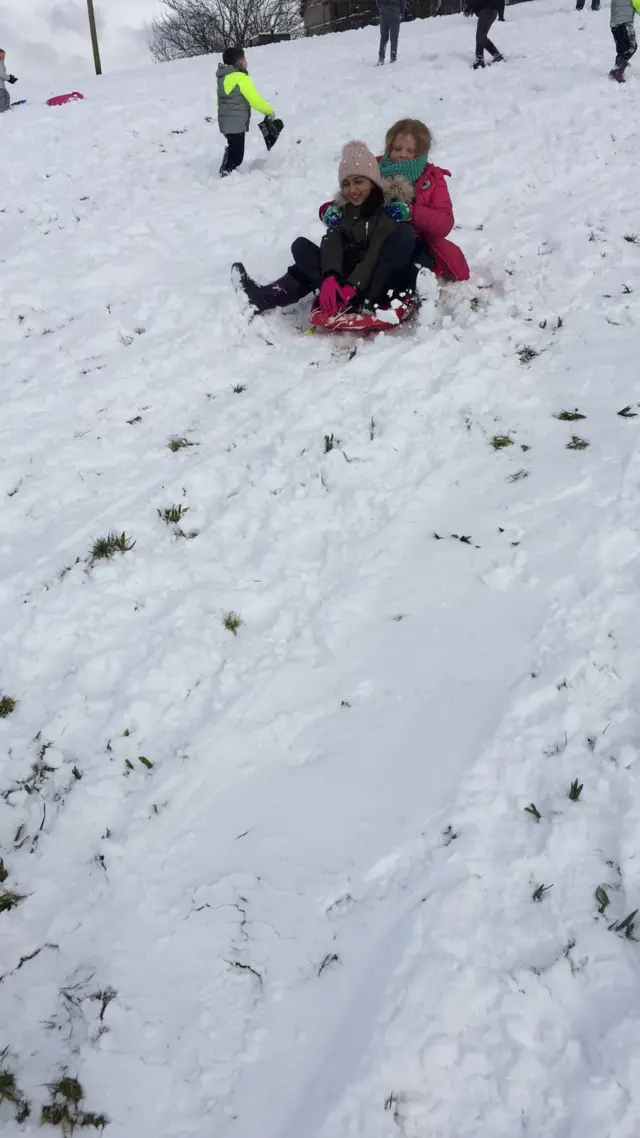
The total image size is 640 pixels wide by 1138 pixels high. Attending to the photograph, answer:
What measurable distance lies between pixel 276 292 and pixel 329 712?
3819 millimetres

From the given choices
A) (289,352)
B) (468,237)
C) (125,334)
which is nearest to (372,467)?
(289,352)

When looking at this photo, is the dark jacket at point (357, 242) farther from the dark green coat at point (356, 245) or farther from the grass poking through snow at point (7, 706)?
the grass poking through snow at point (7, 706)

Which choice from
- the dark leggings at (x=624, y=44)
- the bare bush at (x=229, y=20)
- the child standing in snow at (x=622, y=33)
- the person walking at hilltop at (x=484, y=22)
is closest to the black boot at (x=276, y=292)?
the child standing in snow at (x=622, y=33)

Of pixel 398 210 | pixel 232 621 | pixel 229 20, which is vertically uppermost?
pixel 229 20

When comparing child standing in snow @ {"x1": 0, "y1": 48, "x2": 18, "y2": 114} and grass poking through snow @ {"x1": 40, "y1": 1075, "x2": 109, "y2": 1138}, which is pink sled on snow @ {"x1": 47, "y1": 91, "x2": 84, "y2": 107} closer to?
child standing in snow @ {"x1": 0, "y1": 48, "x2": 18, "y2": 114}

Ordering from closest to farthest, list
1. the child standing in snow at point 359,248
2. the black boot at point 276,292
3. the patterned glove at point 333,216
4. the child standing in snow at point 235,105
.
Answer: the child standing in snow at point 359,248 < the patterned glove at point 333,216 < the black boot at point 276,292 < the child standing in snow at point 235,105

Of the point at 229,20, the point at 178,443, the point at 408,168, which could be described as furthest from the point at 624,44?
the point at 229,20

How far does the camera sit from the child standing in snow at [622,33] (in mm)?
9680

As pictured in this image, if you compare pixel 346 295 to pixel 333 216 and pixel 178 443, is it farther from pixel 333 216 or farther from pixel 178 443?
pixel 178 443

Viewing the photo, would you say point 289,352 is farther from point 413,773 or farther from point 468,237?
point 413,773

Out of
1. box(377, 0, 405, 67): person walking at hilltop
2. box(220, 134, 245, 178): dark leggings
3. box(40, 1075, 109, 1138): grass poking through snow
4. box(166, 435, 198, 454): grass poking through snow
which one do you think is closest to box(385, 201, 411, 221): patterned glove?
box(166, 435, 198, 454): grass poking through snow

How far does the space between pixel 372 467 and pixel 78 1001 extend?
271 cm

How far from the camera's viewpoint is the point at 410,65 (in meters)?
12.6

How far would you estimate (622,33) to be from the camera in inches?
387
